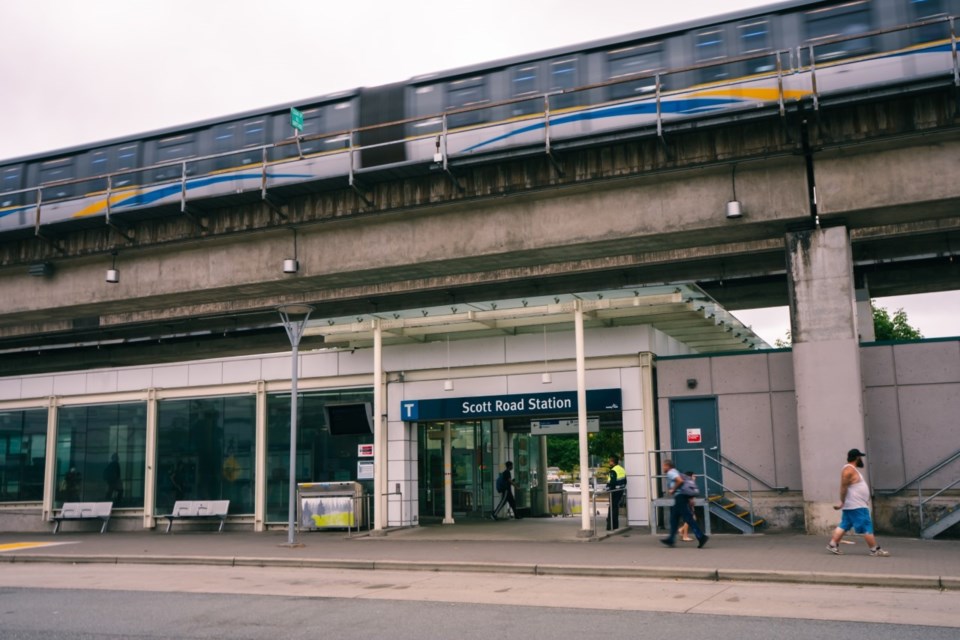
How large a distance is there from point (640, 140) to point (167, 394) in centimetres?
1564

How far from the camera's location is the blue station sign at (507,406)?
2119cm

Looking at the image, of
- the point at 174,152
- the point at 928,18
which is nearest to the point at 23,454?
the point at 174,152

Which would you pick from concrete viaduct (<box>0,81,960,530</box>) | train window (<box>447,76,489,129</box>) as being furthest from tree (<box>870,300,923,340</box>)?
train window (<box>447,76,489,129</box>)

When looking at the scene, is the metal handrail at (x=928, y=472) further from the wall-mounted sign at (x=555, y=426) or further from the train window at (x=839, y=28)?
the train window at (x=839, y=28)

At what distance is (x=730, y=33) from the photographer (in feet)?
65.0

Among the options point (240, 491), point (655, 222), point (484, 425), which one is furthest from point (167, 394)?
point (655, 222)

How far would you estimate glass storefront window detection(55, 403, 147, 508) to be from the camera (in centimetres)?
2633

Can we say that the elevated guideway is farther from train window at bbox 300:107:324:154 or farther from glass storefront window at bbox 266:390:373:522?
glass storefront window at bbox 266:390:373:522

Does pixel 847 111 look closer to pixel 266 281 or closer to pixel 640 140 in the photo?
pixel 640 140

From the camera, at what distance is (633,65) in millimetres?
20750

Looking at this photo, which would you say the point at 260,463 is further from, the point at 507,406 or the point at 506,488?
the point at 507,406

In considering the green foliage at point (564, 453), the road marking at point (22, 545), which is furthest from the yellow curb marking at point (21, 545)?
the green foliage at point (564, 453)

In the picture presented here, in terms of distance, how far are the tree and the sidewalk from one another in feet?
97.4

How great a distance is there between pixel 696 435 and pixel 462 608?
11.3 m
